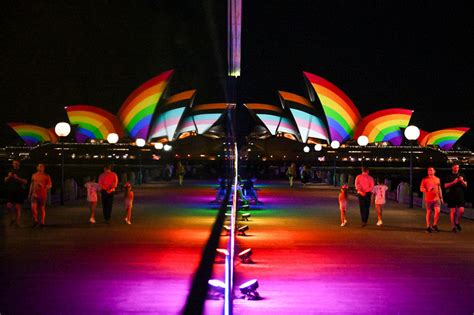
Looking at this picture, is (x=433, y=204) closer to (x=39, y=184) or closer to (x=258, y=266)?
(x=258, y=266)

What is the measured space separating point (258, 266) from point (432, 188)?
19.5 ft

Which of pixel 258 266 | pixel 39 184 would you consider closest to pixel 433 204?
pixel 258 266

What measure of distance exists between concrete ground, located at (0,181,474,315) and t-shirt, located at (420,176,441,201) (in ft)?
2.48

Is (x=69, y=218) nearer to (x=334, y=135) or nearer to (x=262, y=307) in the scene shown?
(x=262, y=307)

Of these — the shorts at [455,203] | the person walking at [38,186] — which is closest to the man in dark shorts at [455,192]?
the shorts at [455,203]

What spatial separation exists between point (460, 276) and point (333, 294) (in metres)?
2.12

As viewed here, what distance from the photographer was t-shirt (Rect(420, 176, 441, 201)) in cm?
1428

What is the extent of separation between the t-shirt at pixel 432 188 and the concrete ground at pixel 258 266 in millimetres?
755

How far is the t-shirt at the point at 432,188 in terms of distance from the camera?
46.9 feet

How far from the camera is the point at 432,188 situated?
46.9 feet

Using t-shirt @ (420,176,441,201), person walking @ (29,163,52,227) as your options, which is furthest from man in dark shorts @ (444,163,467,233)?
person walking @ (29,163,52,227)

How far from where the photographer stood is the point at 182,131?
87.6m

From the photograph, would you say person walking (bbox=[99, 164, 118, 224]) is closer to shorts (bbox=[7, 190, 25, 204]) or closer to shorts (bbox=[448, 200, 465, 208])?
shorts (bbox=[7, 190, 25, 204])

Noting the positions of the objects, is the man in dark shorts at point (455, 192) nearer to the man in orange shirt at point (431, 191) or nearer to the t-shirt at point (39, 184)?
the man in orange shirt at point (431, 191)
